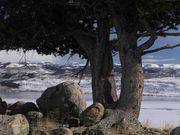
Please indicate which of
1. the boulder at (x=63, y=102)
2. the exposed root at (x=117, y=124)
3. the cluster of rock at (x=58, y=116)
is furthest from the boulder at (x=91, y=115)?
the boulder at (x=63, y=102)

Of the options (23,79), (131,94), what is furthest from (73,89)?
(23,79)

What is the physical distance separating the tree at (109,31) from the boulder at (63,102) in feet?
2.69

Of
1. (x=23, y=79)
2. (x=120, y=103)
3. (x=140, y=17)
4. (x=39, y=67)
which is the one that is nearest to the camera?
(x=140, y=17)

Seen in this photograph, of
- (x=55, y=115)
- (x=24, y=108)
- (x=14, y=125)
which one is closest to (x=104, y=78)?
(x=55, y=115)

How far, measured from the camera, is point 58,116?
17406 mm

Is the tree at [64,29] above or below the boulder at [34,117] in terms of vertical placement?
above

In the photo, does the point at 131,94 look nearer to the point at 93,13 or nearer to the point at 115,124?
the point at 115,124

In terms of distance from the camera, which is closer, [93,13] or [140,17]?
[140,17]

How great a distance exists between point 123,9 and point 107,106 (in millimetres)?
3393

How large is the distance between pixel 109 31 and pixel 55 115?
11.3 ft

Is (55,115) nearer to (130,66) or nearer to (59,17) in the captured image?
(130,66)

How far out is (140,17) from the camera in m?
15.8

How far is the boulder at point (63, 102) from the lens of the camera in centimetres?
1761

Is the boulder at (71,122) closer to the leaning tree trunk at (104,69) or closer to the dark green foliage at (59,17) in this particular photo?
the leaning tree trunk at (104,69)
